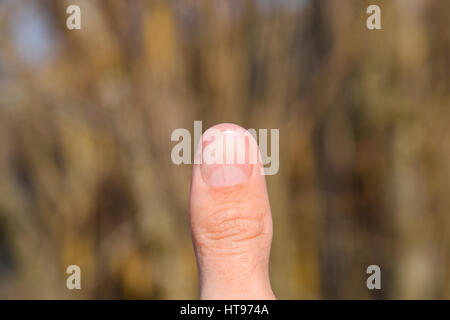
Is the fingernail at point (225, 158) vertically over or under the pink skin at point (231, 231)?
over

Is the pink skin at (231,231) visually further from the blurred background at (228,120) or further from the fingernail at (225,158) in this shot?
the blurred background at (228,120)

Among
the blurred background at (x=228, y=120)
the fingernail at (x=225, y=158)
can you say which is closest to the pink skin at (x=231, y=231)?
the fingernail at (x=225, y=158)

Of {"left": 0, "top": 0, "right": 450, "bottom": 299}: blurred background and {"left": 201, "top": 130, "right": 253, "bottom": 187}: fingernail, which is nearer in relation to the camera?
{"left": 201, "top": 130, "right": 253, "bottom": 187}: fingernail

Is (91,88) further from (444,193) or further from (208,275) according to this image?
(444,193)

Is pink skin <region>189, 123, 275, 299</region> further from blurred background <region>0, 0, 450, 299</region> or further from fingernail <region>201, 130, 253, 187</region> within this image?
blurred background <region>0, 0, 450, 299</region>

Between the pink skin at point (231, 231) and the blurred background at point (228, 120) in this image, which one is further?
the blurred background at point (228, 120)

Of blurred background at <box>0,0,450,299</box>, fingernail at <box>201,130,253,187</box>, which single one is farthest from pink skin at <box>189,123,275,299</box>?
blurred background at <box>0,0,450,299</box>
